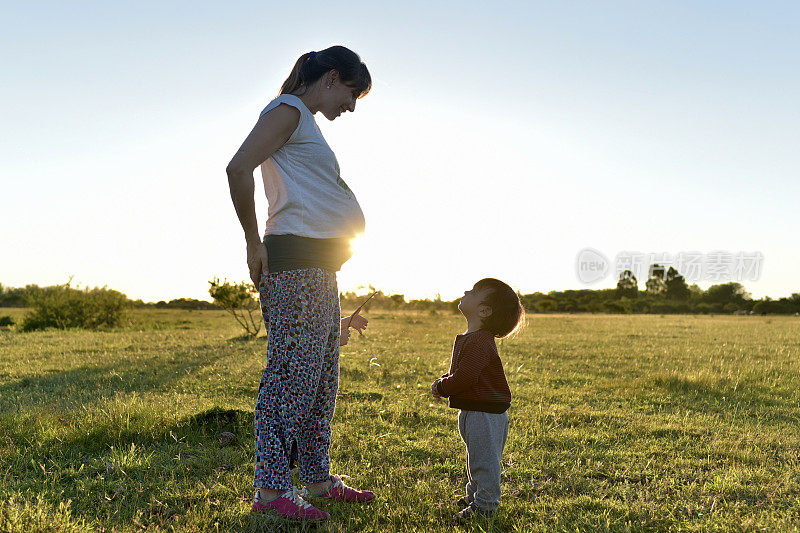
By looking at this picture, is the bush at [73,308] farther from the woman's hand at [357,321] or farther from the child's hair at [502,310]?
the child's hair at [502,310]

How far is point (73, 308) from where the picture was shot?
26750mm

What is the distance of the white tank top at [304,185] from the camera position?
3.06 meters

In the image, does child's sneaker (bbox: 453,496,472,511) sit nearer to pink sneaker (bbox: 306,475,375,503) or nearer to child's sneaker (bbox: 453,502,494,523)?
child's sneaker (bbox: 453,502,494,523)

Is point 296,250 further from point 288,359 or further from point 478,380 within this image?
point 478,380

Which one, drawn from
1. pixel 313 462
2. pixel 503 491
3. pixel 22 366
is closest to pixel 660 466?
pixel 503 491

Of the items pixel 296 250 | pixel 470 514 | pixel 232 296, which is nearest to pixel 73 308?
pixel 232 296

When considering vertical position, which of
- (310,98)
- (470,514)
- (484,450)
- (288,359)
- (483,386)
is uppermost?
(310,98)

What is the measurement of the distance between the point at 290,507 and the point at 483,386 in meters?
1.29

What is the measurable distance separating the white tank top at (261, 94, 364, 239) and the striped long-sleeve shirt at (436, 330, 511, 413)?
1.06 metres

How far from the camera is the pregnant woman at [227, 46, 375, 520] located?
3.06 meters

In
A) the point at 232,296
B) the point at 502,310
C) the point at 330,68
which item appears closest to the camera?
the point at 330,68

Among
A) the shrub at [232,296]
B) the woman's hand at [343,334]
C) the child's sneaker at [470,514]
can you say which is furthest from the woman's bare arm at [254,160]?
the shrub at [232,296]

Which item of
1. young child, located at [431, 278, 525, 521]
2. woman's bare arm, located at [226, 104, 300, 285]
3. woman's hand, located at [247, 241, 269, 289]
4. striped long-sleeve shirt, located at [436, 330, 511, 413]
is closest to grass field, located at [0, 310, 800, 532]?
young child, located at [431, 278, 525, 521]

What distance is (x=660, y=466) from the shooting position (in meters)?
4.60
